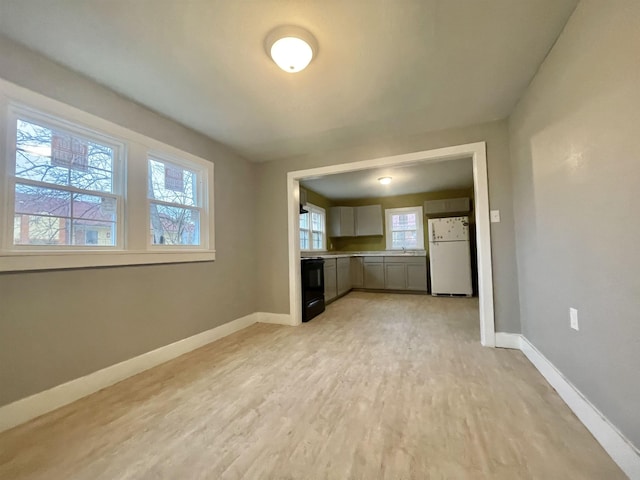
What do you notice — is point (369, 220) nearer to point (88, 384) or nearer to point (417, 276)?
point (417, 276)

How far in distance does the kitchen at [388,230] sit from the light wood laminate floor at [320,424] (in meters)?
1.90

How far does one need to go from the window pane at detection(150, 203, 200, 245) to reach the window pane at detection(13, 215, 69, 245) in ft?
2.14

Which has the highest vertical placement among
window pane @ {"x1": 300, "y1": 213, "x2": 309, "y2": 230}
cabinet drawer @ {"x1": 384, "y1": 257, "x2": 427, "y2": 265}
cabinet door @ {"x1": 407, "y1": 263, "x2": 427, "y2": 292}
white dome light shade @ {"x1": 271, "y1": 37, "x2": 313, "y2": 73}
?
white dome light shade @ {"x1": 271, "y1": 37, "x2": 313, "y2": 73}

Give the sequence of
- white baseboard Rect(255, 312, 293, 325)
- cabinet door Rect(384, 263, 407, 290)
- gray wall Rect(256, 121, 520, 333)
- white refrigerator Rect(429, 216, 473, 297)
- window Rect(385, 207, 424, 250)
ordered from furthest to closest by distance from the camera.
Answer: window Rect(385, 207, 424, 250) → cabinet door Rect(384, 263, 407, 290) → white refrigerator Rect(429, 216, 473, 297) → white baseboard Rect(255, 312, 293, 325) → gray wall Rect(256, 121, 520, 333)

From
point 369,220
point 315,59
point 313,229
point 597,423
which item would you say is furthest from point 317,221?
point 597,423

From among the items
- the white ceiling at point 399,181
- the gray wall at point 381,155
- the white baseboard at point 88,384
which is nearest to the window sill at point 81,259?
the white baseboard at point 88,384

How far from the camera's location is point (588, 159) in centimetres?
136

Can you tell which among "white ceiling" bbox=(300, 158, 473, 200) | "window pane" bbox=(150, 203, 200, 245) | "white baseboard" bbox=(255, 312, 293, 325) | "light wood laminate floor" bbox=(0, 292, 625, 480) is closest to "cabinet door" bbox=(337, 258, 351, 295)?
"white ceiling" bbox=(300, 158, 473, 200)

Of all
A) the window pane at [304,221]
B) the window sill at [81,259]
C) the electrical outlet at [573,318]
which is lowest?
the electrical outlet at [573,318]

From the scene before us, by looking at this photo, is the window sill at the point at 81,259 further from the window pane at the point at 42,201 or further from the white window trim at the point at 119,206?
the window pane at the point at 42,201

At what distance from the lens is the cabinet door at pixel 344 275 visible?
541 centimetres

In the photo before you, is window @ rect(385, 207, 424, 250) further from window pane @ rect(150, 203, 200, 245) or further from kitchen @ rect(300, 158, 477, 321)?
window pane @ rect(150, 203, 200, 245)

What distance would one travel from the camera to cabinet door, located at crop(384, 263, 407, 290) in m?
5.84

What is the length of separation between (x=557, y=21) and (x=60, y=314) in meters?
3.61
